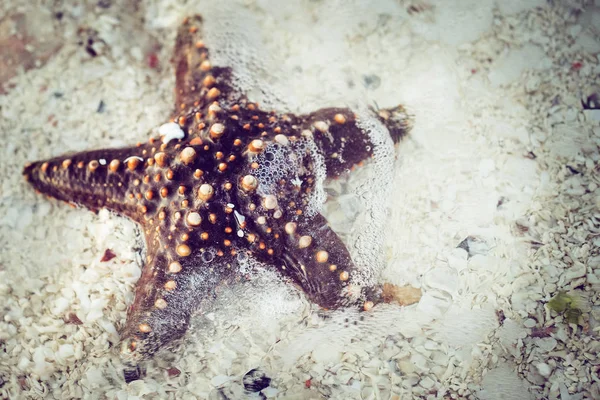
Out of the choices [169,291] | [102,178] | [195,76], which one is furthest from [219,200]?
[195,76]

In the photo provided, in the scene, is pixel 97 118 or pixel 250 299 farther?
pixel 97 118

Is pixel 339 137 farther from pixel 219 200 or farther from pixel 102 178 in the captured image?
pixel 102 178

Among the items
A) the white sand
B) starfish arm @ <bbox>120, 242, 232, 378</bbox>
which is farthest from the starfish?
the white sand

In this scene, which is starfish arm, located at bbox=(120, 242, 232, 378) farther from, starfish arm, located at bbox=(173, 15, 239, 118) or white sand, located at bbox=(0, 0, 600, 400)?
starfish arm, located at bbox=(173, 15, 239, 118)

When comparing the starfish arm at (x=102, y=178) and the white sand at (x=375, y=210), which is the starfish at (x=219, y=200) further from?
the white sand at (x=375, y=210)

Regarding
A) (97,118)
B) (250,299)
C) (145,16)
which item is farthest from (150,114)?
(250,299)

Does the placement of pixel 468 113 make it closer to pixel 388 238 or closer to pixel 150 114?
pixel 388 238

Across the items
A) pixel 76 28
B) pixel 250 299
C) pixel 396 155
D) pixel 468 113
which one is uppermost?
pixel 76 28

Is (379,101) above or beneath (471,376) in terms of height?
above
